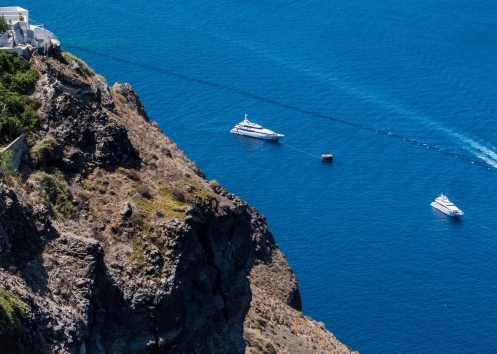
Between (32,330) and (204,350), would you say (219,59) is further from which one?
(32,330)

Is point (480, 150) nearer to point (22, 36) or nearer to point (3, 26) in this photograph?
point (22, 36)

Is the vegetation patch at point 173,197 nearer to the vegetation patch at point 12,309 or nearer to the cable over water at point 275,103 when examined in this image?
the vegetation patch at point 12,309

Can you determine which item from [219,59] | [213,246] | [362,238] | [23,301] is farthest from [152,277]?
[219,59]

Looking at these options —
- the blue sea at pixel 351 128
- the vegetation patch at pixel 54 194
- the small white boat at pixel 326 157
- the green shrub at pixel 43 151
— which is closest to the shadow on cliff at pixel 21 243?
the vegetation patch at pixel 54 194

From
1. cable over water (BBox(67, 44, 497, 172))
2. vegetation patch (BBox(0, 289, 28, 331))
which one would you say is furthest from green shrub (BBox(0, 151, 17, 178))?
cable over water (BBox(67, 44, 497, 172))

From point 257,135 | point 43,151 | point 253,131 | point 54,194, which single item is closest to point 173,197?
point 54,194
